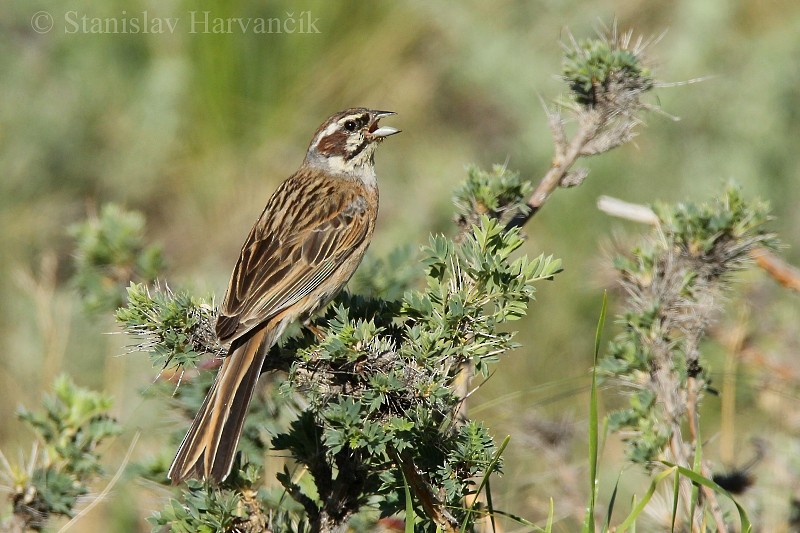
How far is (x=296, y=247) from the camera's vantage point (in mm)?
4281

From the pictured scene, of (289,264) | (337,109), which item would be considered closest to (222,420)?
(289,264)

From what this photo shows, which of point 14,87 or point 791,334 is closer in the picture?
point 791,334

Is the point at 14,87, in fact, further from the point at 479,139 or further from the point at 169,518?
the point at 169,518

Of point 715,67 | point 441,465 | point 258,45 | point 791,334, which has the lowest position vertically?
point 441,465

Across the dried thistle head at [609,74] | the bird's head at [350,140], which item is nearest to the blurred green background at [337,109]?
the bird's head at [350,140]

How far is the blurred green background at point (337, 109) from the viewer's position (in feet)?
24.3

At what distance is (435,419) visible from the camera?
3.00 m

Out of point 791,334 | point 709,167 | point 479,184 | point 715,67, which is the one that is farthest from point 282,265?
point 715,67

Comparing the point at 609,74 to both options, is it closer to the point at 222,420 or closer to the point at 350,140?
the point at 350,140

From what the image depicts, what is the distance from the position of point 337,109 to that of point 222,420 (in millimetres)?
5853

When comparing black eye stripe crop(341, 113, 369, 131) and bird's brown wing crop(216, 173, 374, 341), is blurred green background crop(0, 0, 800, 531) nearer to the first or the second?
black eye stripe crop(341, 113, 369, 131)

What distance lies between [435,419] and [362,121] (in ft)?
7.05

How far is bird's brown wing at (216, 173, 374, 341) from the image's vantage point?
3.86 metres

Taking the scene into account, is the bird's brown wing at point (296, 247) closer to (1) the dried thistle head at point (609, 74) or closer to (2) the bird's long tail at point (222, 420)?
(2) the bird's long tail at point (222, 420)
